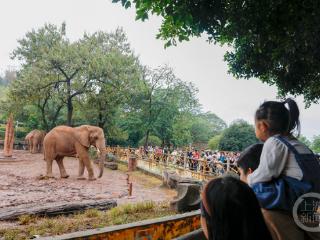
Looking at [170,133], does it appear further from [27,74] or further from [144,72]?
[27,74]

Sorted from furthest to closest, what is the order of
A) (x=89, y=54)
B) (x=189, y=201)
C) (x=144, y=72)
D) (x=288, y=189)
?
(x=144, y=72) < (x=89, y=54) < (x=189, y=201) < (x=288, y=189)

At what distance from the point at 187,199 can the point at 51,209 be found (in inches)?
111

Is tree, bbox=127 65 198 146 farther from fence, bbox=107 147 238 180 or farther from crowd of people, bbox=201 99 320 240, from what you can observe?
crowd of people, bbox=201 99 320 240

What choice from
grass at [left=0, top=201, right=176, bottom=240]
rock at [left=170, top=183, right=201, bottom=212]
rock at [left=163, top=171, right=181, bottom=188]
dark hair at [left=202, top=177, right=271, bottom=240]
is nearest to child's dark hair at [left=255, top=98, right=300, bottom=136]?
dark hair at [left=202, top=177, right=271, bottom=240]

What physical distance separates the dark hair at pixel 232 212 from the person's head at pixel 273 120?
2.76 feet

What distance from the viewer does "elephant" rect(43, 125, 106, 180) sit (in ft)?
48.0

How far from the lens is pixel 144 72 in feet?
103

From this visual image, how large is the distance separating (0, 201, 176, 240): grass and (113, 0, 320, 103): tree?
11.6 ft

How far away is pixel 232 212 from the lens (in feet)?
4.93

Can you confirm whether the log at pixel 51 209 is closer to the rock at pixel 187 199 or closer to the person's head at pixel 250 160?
the rock at pixel 187 199

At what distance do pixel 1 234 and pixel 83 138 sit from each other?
974 cm

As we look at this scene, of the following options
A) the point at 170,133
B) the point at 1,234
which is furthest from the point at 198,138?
the point at 1,234

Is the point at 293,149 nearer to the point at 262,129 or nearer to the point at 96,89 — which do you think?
the point at 262,129

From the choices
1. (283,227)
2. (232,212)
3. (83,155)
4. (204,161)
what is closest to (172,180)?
(204,161)
